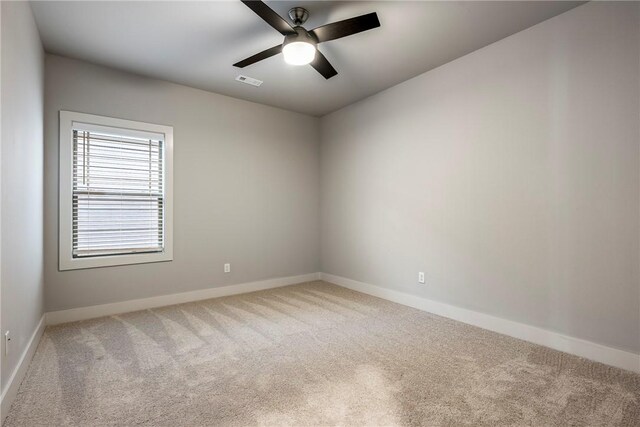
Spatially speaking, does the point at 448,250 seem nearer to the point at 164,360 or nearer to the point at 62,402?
the point at 164,360

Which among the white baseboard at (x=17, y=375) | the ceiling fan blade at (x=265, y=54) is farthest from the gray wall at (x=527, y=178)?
the white baseboard at (x=17, y=375)

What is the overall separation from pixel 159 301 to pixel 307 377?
2.43 m

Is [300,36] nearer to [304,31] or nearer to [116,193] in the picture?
[304,31]

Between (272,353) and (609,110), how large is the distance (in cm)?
314

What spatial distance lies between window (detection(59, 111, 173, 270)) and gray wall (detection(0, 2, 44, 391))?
0.37 metres

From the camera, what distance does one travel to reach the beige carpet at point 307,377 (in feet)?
5.71

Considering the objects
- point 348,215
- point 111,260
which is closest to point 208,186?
point 111,260

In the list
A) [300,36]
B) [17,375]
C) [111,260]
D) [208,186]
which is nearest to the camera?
[17,375]

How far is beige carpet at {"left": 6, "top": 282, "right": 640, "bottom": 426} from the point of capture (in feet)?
5.71

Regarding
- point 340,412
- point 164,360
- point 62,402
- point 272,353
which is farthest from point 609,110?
point 62,402

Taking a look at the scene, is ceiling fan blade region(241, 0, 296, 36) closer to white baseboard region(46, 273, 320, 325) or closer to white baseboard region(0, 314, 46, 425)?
white baseboard region(0, 314, 46, 425)

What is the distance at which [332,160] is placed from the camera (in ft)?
16.4

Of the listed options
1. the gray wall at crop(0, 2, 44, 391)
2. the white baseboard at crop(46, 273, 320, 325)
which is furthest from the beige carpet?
the gray wall at crop(0, 2, 44, 391)

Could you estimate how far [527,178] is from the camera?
2.78m
